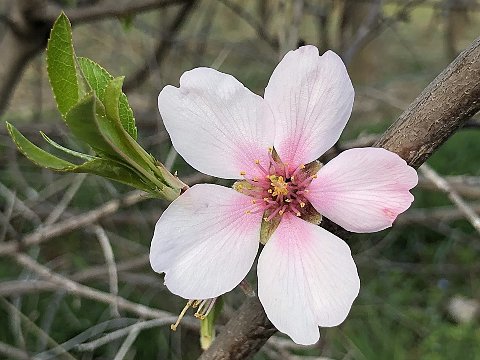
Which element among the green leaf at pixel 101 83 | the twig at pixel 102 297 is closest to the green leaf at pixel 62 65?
the green leaf at pixel 101 83

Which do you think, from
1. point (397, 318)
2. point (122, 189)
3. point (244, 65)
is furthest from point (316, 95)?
point (244, 65)

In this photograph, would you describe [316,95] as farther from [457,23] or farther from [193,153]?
[457,23]

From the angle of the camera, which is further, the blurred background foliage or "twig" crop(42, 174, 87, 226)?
the blurred background foliage

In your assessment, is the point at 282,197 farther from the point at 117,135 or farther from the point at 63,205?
the point at 63,205

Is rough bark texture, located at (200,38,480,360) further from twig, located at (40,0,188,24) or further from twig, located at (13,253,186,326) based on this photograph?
twig, located at (40,0,188,24)

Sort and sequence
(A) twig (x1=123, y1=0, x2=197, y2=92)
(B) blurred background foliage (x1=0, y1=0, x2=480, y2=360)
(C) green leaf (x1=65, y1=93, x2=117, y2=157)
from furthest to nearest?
(A) twig (x1=123, y1=0, x2=197, y2=92)
(B) blurred background foliage (x1=0, y1=0, x2=480, y2=360)
(C) green leaf (x1=65, y1=93, x2=117, y2=157)

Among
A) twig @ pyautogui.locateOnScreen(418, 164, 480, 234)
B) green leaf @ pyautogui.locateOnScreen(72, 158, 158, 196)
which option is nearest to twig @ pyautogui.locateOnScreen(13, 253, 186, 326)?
twig @ pyautogui.locateOnScreen(418, 164, 480, 234)
